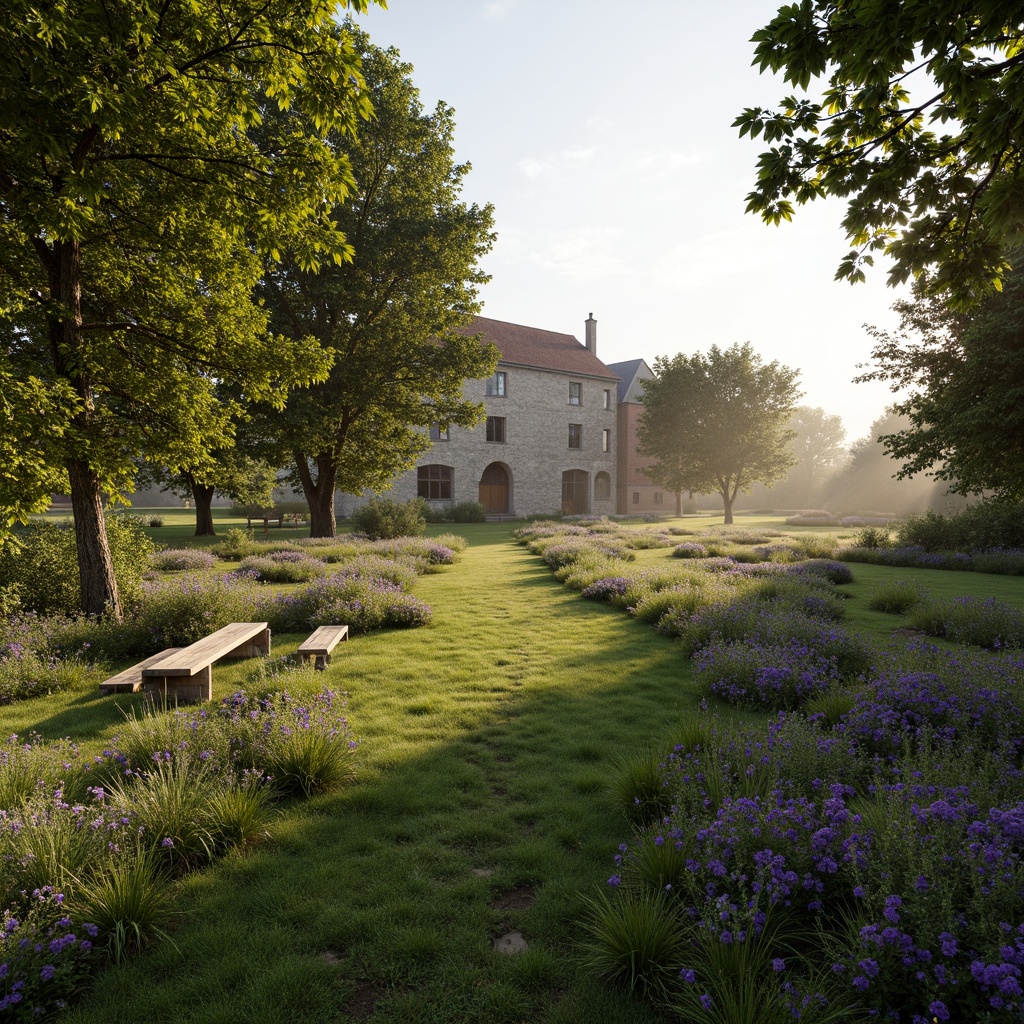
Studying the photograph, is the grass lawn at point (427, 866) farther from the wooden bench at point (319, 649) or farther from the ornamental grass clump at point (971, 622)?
the ornamental grass clump at point (971, 622)

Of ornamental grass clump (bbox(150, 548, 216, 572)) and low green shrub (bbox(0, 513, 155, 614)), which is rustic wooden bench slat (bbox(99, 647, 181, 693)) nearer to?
low green shrub (bbox(0, 513, 155, 614))

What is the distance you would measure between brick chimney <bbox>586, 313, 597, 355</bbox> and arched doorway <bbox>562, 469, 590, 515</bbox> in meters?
11.6

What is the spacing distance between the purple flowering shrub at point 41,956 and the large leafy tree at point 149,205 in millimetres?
4973

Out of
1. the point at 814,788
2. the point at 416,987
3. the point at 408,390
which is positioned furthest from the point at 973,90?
the point at 408,390

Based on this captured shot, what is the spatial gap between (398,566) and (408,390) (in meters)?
8.18

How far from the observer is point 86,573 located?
7973mm

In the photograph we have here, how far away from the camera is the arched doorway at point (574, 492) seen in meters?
44.2

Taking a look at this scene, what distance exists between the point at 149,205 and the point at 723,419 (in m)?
36.4

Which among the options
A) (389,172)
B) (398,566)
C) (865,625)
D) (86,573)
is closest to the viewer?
(86,573)

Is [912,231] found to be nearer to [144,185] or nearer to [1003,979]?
[1003,979]

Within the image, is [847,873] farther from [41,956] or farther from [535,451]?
[535,451]

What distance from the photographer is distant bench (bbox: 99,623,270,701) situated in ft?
18.2

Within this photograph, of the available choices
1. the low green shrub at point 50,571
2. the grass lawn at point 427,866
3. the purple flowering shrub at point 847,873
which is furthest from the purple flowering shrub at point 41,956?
the low green shrub at point 50,571

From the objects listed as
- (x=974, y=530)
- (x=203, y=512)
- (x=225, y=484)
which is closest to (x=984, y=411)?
(x=974, y=530)
